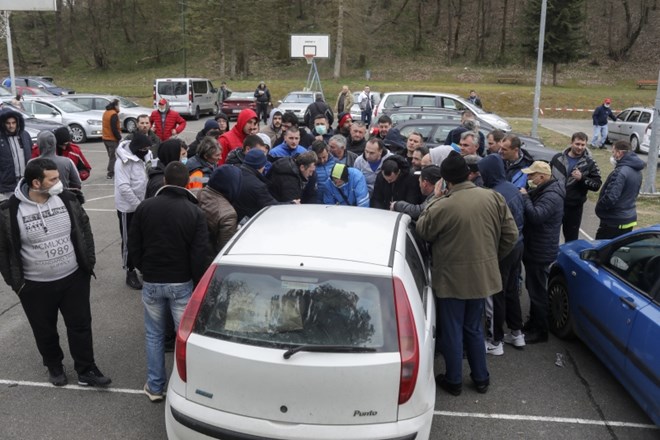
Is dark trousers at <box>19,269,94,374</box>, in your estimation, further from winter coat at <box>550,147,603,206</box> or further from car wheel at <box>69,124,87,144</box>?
car wheel at <box>69,124,87,144</box>

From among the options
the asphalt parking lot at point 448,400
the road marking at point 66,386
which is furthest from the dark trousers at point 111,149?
the road marking at point 66,386

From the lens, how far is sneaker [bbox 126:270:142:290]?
7.05m

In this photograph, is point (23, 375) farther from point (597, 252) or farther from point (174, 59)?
point (174, 59)

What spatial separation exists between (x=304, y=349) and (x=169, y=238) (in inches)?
62.2

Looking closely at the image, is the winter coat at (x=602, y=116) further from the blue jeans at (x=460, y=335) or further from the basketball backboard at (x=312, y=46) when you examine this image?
the blue jeans at (x=460, y=335)

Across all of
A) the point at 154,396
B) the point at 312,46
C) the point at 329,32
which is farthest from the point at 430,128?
the point at 329,32

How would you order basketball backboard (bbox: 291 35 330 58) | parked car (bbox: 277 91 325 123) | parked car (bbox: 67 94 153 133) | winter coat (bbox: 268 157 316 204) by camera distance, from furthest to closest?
basketball backboard (bbox: 291 35 330 58), parked car (bbox: 277 91 325 123), parked car (bbox: 67 94 153 133), winter coat (bbox: 268 157 316 204)

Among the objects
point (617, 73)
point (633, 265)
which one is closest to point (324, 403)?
point (633, 265)

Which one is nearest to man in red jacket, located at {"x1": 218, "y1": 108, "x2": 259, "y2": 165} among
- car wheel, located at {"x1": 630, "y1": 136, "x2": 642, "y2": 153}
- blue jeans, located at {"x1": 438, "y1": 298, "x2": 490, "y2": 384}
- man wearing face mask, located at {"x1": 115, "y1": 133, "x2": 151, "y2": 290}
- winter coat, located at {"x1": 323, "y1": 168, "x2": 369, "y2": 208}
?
man wearing face mask, located at {"x1": 115, "y1": 133, "x2": 151, "y2": 290}

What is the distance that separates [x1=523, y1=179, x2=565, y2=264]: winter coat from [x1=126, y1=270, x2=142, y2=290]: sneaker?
14.5 ft

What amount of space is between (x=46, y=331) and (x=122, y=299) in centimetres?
207

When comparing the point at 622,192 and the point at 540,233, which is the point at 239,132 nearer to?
the point at 540,233

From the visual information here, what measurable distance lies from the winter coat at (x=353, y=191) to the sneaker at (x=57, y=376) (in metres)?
3.08

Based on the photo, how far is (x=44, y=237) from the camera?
4414 millimetres
